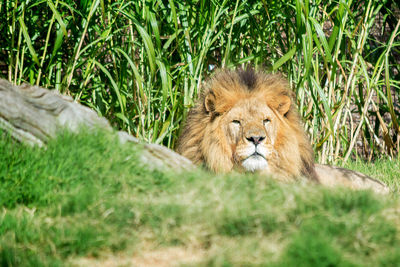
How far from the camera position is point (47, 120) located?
3.14 m

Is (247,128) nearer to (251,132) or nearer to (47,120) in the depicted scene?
(251,132)

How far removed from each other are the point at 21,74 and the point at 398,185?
3.42m

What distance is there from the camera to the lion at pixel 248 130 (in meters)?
3.51

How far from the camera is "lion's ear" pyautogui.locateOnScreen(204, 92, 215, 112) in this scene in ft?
12.5

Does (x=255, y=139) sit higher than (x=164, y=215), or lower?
higher

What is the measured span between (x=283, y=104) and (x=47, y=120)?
1751 millimetres

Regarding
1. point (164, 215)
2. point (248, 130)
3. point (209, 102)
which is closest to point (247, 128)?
point (248, 130)

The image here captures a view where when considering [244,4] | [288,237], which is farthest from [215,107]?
[288,237]

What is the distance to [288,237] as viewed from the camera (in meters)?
2.28

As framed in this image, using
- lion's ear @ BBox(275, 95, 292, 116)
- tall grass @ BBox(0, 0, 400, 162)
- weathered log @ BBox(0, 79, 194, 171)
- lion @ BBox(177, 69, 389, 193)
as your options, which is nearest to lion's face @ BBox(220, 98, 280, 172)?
lion @ BBox(177, 69, 389, 193)

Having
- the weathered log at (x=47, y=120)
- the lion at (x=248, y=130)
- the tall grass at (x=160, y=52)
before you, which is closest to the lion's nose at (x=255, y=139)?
the lion at (x=248, y=130)

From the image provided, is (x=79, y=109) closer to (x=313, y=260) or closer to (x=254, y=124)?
(x=254, y=124)

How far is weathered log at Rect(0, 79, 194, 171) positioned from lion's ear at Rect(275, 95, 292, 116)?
3.20 feet

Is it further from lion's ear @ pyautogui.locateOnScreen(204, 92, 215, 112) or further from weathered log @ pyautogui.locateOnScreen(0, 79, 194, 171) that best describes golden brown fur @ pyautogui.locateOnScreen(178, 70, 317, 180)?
weathered log @ pyautogui.locateOnScreen(0, 79, 194, 171)
